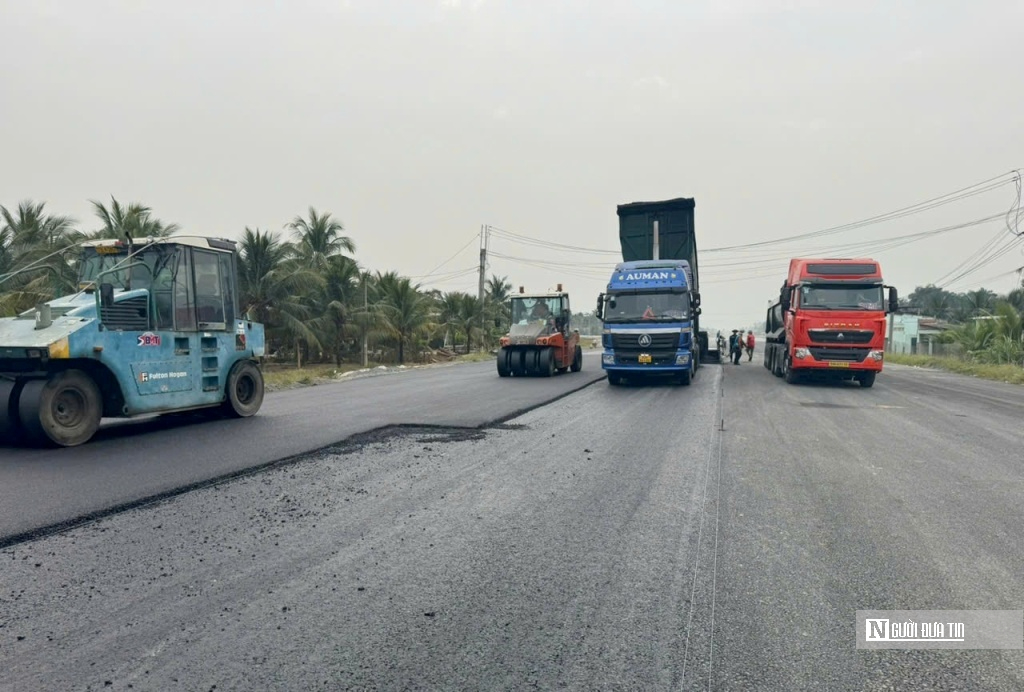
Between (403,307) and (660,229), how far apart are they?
65.2 feet

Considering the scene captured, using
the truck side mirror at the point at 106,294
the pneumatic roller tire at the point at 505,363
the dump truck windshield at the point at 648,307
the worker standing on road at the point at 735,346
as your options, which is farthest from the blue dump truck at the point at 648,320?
the worker standing on road at the point at 735,346

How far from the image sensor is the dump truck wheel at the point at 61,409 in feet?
25.3

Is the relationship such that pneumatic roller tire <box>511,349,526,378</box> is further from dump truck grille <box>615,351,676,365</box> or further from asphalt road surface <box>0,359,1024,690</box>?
asphalt road surface <box>0,359,1024,690</box>

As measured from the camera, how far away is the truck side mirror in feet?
26.9

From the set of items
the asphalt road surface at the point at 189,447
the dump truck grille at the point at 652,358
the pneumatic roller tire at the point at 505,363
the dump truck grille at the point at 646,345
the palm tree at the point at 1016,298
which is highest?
the palm tree at the point at 1016,298

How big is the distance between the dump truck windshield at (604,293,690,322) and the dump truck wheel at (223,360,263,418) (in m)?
8.30

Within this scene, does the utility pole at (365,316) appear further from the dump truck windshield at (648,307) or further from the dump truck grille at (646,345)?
the dump truck grille at (646,345)

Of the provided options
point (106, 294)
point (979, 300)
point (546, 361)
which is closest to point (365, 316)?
point (546, 361)

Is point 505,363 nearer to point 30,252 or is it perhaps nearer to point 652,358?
point 652,358

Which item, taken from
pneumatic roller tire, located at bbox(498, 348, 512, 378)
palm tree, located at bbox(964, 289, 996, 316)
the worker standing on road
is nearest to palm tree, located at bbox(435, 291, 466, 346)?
the worker standing on road

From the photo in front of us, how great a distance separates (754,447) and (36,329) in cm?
896

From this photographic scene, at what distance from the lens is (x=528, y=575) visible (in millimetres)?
3965

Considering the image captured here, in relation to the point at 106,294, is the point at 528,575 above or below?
below

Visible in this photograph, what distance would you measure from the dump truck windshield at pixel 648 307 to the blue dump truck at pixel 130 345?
8453mm
